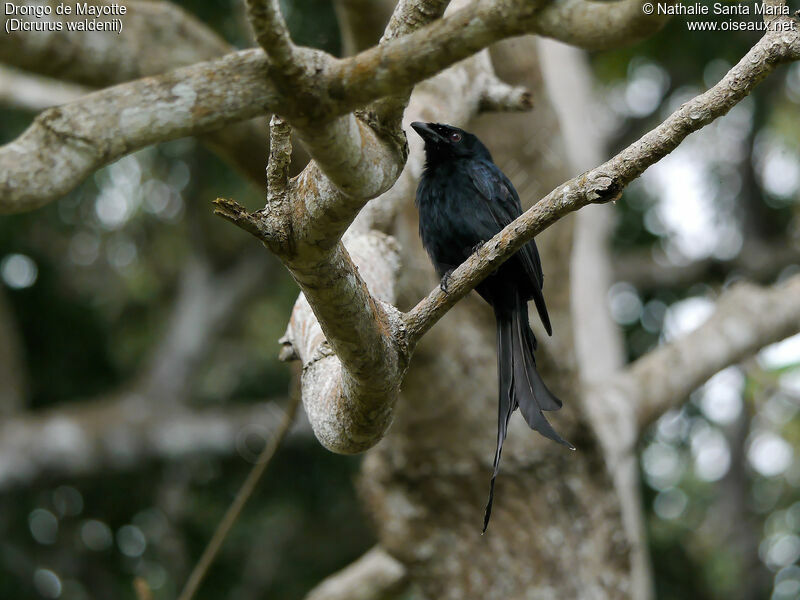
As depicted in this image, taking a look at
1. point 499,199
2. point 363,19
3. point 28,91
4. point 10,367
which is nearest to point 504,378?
point 499,199

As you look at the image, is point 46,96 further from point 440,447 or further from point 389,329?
point 389,329

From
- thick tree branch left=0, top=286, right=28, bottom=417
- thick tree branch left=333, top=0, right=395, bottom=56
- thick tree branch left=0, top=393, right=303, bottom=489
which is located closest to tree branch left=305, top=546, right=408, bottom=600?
thick tree branch left=0, top=393, right=303, bottom=489

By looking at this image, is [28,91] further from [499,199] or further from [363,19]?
[499,199]

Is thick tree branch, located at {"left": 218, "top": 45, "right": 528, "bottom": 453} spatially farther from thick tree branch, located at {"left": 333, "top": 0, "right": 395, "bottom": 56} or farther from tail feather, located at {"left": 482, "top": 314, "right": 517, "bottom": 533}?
thick tree branch, located at {"left": 333, "top": 0, "right": 395, "bottom": 56}

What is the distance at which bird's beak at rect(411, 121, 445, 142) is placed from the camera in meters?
3.60

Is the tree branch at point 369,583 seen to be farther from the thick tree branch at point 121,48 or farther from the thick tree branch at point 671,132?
the thick tree branch at point 671,132

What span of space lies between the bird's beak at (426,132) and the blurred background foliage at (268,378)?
4137 millimetres

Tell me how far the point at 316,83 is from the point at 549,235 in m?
3.67

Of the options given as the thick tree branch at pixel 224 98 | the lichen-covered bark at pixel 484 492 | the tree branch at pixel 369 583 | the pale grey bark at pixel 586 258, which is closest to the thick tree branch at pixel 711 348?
the pale grey bark at pixel 586 258

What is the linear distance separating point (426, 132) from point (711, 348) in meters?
2.66

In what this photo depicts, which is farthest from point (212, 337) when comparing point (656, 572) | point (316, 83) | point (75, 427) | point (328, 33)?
point (316, 83)

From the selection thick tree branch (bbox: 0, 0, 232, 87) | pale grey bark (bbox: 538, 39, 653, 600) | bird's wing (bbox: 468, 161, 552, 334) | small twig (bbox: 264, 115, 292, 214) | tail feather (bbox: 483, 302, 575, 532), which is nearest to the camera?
small twig (bbox: 264, 115, 292, 214)

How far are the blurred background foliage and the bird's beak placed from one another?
414 cm

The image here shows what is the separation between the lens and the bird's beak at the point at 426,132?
360 cm
